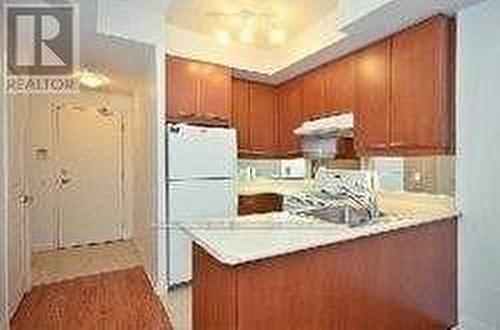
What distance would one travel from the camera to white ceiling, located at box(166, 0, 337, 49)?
3049 millimetres

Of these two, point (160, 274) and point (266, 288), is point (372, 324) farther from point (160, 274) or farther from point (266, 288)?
point (160, 274)

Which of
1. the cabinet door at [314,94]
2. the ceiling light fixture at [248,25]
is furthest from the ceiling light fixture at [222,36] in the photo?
the cabinet door at [314,94]

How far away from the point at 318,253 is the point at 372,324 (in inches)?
24.0

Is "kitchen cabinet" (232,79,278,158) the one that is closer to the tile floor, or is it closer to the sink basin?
the tile floor

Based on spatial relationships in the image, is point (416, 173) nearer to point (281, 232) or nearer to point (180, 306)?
point (281, 232)

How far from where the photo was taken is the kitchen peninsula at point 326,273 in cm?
167

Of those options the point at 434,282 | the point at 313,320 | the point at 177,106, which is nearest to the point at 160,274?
the point at 177,106

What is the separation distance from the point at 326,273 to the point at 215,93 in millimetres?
2453

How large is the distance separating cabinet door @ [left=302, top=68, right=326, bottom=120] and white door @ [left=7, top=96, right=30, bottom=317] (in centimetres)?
277

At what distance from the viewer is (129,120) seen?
5652 mm

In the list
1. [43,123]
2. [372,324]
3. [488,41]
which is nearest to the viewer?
[372,324]

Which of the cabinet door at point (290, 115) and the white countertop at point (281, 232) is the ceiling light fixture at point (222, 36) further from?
the white countertop at point (281, 232)

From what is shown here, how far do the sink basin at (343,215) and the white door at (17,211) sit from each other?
7.54ft

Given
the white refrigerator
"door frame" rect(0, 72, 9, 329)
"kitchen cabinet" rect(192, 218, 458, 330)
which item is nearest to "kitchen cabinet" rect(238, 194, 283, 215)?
the white refrigerator
